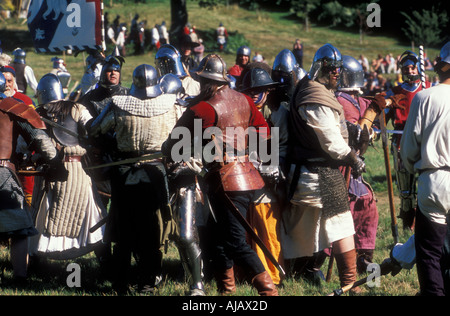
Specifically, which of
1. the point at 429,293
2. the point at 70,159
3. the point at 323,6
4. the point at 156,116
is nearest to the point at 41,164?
the point at 70,159

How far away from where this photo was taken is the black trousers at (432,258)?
4.18m

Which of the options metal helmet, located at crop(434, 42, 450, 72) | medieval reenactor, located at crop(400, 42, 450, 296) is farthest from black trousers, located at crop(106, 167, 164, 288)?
metal helmet, located at crop(434, 42, 450, 72)

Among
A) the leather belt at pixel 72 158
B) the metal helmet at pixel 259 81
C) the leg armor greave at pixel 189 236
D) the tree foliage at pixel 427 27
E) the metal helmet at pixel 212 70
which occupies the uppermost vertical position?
the metal helmet at pixel 212 70

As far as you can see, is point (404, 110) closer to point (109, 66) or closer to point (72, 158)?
point (109, 66)

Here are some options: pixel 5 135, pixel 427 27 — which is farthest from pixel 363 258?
pixel 427 27

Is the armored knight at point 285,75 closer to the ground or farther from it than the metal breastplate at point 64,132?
farther from it

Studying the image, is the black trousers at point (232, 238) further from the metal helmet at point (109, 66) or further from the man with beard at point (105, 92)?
the metal helmet at point (109, 66)

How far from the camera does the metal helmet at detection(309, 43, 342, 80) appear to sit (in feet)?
16.4

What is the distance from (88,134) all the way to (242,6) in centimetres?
4320

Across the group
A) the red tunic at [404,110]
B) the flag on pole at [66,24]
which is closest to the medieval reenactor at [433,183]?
the red tunic at [404,110]

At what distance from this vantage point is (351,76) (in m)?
6.01

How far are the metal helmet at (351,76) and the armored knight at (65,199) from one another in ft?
7.64

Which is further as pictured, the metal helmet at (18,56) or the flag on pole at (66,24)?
the metal helmet at (18,56)

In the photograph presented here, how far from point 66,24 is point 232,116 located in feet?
12.0
